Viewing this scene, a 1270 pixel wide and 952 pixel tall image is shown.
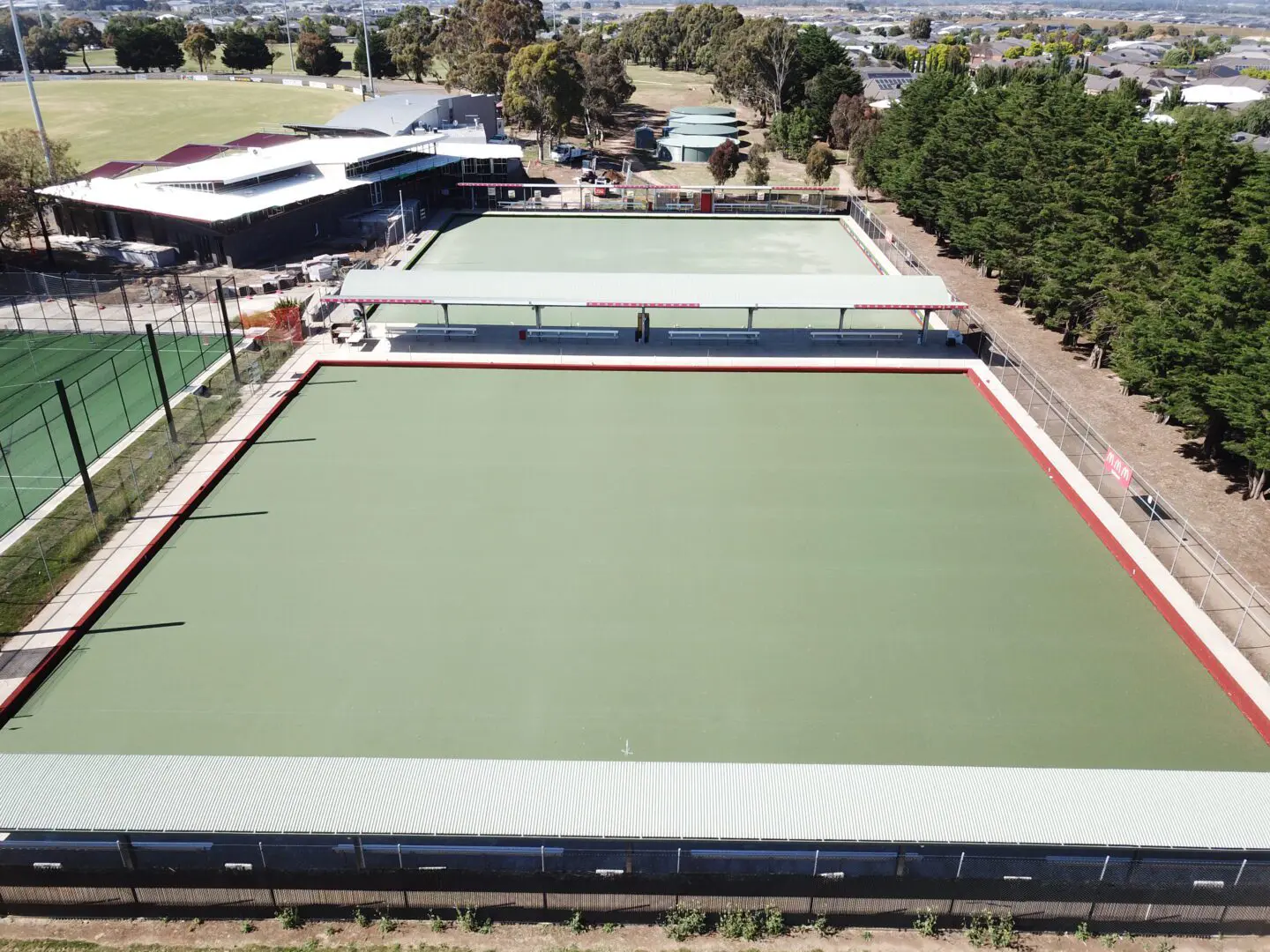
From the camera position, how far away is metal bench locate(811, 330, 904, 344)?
36688 millimetres

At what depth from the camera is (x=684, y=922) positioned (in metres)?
13.3

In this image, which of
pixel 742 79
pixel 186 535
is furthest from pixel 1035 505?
pixel 742 79

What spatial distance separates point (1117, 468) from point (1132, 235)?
13.8 meters

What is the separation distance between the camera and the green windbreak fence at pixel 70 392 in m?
25.6

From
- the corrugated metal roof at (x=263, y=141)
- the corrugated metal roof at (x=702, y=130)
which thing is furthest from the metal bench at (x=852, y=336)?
the corrugated metal roof at (x=702, y=130)

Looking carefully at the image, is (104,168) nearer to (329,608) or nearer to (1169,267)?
(329,608)

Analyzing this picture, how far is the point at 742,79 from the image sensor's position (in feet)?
325

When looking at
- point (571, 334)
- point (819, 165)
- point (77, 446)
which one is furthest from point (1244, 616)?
point (819, 165)

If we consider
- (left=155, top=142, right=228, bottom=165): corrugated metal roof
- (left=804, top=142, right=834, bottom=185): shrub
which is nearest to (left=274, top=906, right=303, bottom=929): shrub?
(left=155, top=142, right=228, bottom=165): corrugated metal roof

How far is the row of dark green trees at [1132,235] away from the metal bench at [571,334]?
18018 mm

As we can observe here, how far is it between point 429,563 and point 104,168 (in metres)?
44.3

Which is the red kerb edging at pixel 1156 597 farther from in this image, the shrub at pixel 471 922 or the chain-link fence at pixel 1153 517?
the shrub at pixel 471 922

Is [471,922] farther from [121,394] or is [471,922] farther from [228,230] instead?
[228,230]

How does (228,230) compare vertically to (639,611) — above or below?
above
